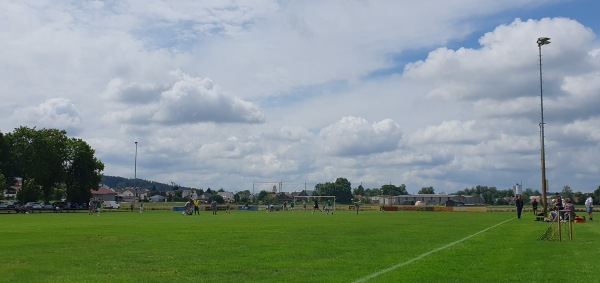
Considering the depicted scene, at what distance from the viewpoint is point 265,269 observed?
13.4 metres

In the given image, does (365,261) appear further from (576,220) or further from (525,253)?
(576,220)

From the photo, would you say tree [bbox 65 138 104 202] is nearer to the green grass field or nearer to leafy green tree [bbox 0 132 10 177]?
leafy green tree [bbox 0 132 10 177]

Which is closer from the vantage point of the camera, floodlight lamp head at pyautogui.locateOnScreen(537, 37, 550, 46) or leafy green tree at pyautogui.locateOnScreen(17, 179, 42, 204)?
floodlight lamp head at pyautogui.locateOnScreen(537, 37, 550, 46)

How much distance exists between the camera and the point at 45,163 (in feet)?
310

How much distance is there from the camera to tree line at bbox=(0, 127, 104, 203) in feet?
311

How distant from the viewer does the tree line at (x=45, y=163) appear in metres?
94.7

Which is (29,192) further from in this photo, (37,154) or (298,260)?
(298,260)

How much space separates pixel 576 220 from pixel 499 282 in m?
31.7

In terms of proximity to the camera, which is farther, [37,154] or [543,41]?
[37,154]

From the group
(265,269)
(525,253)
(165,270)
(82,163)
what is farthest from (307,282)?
(82,163)

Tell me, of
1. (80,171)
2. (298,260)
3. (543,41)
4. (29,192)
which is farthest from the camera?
(80,171)

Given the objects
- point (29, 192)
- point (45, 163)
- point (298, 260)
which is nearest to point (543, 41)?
point (298, 260)

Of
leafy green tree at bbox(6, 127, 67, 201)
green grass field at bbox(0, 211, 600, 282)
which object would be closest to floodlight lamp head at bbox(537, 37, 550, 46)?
green grass field at bbox(0, 211, 600, 282)

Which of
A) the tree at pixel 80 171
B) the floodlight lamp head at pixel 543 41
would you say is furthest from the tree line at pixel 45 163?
the floodlight lamp head at pixel 543 41
